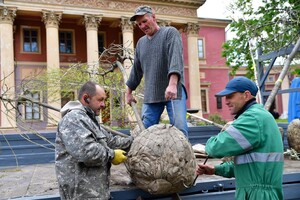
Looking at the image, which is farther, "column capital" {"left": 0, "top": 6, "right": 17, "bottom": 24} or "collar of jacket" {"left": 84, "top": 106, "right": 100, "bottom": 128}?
"column capital" {"left": 0, "top": 6, "right": 17, "bottom": 24}

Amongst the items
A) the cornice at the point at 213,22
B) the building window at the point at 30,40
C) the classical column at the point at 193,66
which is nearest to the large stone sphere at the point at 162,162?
the classical column at the point at 193,66

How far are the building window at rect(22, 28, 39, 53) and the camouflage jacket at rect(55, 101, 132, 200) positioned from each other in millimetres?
26243

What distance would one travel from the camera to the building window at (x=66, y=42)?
28547 mm

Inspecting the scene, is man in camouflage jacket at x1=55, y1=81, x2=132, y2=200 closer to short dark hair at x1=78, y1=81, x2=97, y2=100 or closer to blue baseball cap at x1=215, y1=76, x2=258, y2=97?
short dark hair at x1=78, y1=81, x2=97, y2=100

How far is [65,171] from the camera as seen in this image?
116 inches

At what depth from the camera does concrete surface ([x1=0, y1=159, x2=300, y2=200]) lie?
381 cm

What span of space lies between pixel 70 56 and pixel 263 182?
27.3 metres

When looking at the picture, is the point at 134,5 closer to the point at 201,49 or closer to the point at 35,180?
the point at 201,49

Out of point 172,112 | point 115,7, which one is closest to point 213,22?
point 115,7

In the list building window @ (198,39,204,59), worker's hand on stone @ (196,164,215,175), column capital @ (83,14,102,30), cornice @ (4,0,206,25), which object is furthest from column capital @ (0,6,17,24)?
worker's hand on stone @ (196,164,215,175)

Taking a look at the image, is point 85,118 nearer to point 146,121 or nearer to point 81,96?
point 81,96

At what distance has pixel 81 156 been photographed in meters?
2.78

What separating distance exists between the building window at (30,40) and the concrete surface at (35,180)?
2280 centimetres

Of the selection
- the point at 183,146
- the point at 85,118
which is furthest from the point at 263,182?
the point at 85,118
